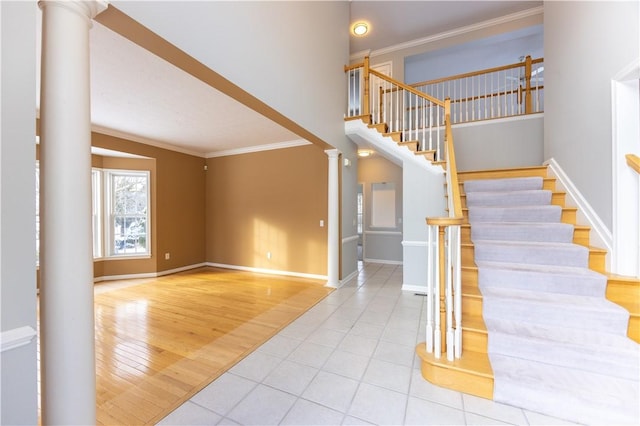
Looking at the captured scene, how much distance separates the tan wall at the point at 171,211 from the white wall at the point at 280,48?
140 inches

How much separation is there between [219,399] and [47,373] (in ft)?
3.21

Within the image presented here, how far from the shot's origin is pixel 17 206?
3.22 feet

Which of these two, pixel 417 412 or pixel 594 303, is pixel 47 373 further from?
pixel 594 303

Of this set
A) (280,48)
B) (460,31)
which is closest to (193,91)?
(280,48)

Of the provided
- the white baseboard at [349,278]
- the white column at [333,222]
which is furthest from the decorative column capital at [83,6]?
the white baseboard at [349,278]

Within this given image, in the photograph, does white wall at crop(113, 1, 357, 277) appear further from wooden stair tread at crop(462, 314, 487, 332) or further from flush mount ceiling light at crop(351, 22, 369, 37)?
wooden stair tread at crop(462, 314, 487, 332)

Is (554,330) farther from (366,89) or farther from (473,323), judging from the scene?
(366,89)

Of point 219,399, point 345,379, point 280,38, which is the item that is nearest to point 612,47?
point 280,38

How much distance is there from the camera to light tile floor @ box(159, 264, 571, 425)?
62.4 inches

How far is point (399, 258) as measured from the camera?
620 centimetres

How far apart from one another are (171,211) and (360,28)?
211 inches

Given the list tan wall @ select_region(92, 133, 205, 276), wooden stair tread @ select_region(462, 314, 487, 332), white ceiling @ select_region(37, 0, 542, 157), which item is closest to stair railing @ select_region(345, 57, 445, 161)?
white ceiling @ select_region(37, 0, 542, 157)

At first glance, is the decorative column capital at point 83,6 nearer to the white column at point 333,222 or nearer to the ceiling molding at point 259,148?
the white column at point 333,222

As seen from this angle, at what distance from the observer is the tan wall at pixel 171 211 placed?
4938 millimetres
